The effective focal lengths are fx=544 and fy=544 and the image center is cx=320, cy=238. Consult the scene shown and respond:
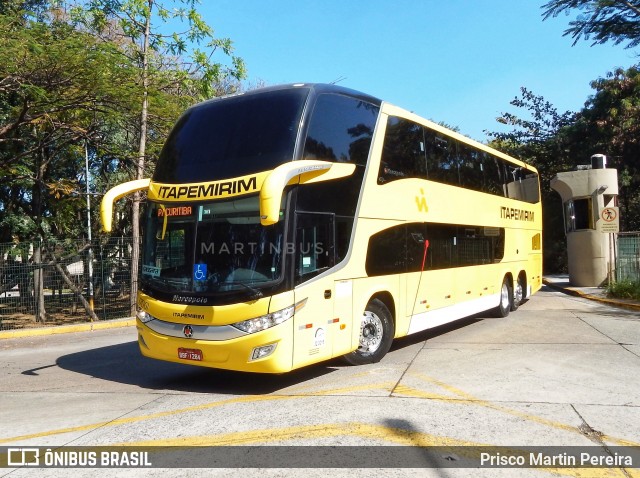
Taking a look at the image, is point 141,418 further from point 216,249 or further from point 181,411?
point 216,249

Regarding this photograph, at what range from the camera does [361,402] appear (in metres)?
6.07

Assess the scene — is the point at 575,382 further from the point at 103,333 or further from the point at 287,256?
the point at 103,333

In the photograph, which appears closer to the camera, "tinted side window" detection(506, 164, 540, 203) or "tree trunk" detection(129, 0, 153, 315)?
"tinted side window" detection(506, 164, 540, 203)

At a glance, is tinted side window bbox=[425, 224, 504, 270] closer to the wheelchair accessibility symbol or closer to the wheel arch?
the wheel arch

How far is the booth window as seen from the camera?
64.8 feet

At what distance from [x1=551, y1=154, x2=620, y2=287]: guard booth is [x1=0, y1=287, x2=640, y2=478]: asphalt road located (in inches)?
405

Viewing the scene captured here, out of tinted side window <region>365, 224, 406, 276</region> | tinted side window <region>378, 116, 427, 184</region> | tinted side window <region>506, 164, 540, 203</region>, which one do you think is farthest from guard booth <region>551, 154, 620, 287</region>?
tinted side window <region>365, 224, 406, 276</region>

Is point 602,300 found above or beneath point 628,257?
beneath

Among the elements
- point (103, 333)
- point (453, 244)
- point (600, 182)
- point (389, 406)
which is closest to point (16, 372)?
point (103, 333)

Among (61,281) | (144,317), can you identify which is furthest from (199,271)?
(61,281)

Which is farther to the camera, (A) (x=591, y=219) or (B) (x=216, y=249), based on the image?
(A) (x=591, y=219)

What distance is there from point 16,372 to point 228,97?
5.82 metres

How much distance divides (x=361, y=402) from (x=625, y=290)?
13.4 meters

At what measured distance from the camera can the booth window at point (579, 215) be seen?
64.8 feet
